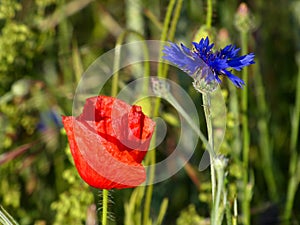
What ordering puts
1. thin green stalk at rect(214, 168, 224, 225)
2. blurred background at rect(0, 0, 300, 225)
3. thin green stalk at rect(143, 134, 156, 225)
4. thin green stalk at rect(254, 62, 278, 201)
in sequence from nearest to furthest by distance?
thin green stalk at rect(214, 168, 224, 225) → thin green stalk at rect(143, 134, 156, 225) → blurred background at rect(0, 0, 300, 225) → thin green stalk at rect(254, 62, 278, 201)

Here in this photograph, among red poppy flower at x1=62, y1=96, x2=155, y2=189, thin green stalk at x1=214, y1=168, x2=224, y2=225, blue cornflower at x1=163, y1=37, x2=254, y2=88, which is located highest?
blue cornflower at x1=163, y1=37, x2=254, y2=88

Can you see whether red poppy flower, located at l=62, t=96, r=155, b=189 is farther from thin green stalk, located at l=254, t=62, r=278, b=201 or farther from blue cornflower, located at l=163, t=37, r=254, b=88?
thin green stalk, located at l=254, t=62, r=278, b=201

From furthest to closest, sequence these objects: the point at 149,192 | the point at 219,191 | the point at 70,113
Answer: the point at 70,113 < the point at 149,192 < the point at 219,191

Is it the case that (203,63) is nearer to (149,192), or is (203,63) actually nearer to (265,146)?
(149,192)

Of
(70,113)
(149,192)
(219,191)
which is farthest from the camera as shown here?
(70,113)

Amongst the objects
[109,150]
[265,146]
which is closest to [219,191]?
[109,150]

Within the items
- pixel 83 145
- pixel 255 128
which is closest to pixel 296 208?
pixel 255 128

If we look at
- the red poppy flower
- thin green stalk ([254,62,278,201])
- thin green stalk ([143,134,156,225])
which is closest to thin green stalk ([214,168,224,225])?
the red poppy flower
